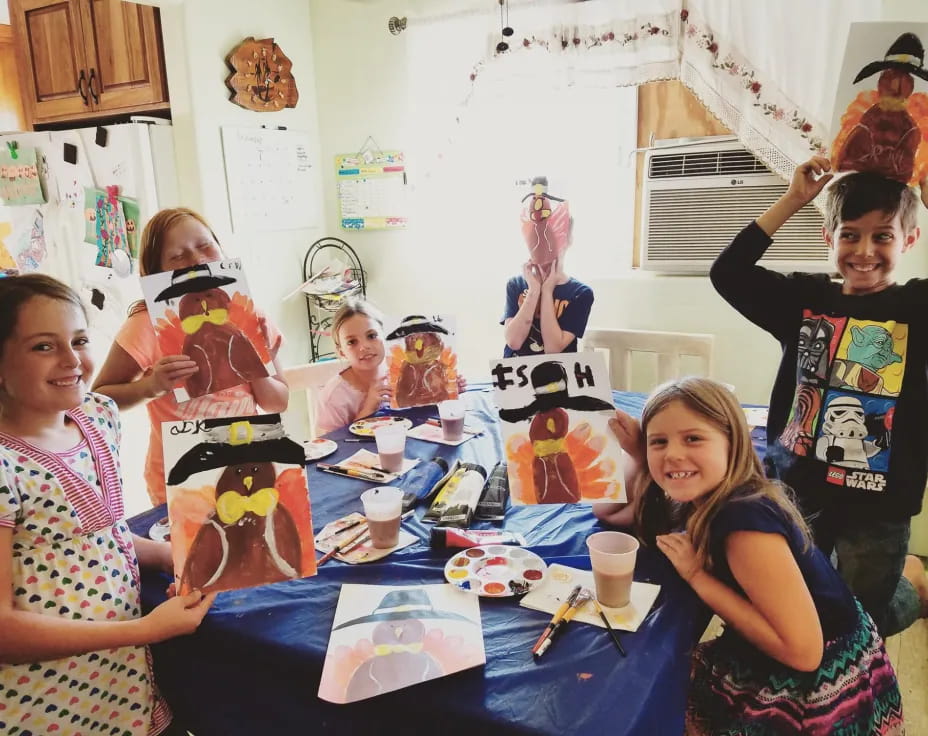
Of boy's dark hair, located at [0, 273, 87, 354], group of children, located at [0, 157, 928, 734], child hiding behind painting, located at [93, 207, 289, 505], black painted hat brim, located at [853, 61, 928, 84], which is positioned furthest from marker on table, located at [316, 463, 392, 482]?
black painted hat brim, located at [853, 61, 928, 84]

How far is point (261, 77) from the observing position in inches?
117

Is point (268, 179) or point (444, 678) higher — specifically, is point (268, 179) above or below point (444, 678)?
above

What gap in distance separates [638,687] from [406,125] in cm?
286

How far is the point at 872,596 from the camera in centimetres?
136

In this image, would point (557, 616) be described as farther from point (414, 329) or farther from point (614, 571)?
point (414, 329)

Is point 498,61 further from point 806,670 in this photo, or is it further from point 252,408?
point 806,670

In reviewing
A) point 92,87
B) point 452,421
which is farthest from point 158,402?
point 92,87

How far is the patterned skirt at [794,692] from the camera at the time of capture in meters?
1.01

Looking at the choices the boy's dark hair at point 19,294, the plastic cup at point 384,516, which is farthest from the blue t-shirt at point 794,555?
the boy's dark hair at point 19,294

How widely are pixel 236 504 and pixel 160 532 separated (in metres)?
0.34

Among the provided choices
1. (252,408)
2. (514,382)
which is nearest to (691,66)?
(514,382)

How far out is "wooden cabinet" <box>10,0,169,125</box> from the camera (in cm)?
279

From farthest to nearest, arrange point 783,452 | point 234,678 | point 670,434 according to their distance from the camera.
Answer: point 783,452
point 670,434
point 234,678

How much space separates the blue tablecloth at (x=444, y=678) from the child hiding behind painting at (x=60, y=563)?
0.20 feet
